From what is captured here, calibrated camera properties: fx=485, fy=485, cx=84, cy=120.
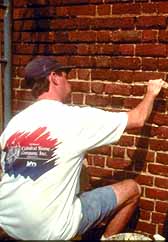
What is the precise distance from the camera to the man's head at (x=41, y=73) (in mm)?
3605

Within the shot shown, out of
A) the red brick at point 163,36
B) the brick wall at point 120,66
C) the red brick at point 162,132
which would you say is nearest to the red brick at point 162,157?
the brick wall at point 120,66

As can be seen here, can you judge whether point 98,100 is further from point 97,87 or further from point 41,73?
point 41,73

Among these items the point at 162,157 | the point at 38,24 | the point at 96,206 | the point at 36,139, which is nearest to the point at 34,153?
the point at 36,139

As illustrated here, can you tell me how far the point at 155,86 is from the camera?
3736 mm

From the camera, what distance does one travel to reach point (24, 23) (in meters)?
4.57

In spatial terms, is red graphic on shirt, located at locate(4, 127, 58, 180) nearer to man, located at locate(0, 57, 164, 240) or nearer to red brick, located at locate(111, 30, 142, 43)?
man, located at locate(0, 57, 164, 240)

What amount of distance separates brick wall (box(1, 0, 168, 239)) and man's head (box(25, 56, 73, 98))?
1.78ft

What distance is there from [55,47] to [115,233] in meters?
1.74

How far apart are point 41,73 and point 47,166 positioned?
0.75 meters

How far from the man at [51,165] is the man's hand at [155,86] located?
0.51ft

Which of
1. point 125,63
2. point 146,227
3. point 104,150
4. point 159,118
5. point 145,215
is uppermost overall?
point 125,63

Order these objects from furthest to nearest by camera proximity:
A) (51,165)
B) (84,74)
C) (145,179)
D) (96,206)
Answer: (84,74) → (145,179) → (96,206) → (51,165)

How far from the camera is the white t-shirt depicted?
129 inches

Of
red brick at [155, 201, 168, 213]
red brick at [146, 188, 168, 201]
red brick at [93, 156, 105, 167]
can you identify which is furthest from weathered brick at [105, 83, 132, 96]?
red brick at [155, 201, 168, 213]
